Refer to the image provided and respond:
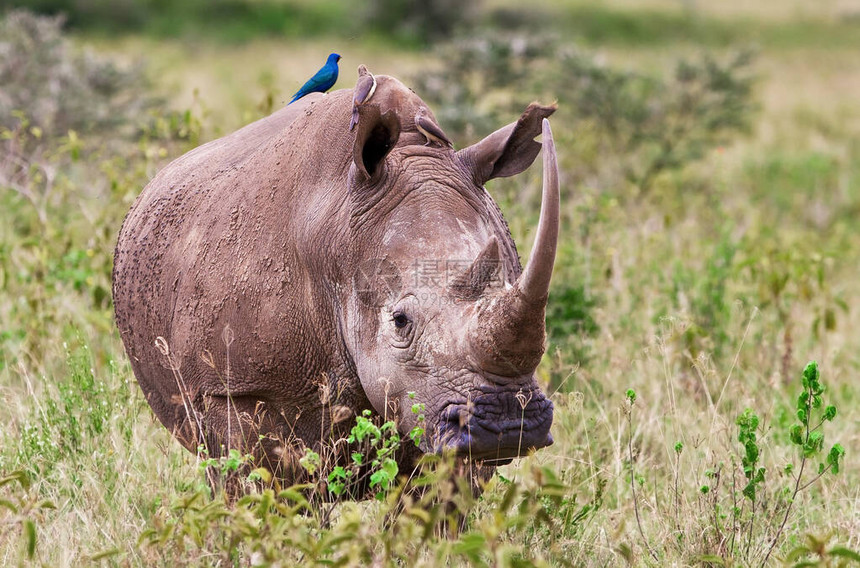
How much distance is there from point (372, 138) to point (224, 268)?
726 millimetres

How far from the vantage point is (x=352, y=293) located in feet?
12.8

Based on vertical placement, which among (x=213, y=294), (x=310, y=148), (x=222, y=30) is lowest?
(x=222, y=30)

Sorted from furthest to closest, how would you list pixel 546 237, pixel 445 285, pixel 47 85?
pixel 47 85 → pixel 445 285 → pixel 546 237

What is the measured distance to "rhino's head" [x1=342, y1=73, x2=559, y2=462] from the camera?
3.46m

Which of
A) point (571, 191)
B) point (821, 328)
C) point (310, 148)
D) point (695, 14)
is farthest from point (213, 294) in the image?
point (695, 14)

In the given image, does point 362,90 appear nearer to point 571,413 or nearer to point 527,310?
point 527,310

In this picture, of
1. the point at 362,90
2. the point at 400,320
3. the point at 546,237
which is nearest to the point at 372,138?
the point at 362,90

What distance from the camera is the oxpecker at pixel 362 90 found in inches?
155

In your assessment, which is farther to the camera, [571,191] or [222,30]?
[222,30]

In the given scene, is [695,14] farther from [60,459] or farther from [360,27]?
[60,459]

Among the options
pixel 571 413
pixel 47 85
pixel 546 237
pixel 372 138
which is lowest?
pixel 571 413

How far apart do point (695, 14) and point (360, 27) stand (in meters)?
12.3

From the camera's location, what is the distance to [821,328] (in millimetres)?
8016

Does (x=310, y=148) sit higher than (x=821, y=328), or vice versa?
(x=310, y=148)
